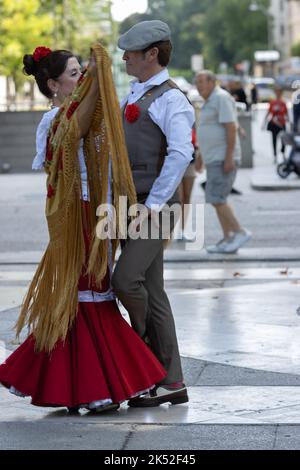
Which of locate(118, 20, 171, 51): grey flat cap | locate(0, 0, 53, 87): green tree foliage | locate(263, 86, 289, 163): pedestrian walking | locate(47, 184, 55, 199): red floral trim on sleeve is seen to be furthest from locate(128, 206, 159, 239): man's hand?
locate(0, 0, 53, 87): green tree foliage

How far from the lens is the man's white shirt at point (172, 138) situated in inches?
237

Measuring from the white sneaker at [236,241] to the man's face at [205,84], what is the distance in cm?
148

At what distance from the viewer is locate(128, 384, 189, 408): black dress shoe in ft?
20.6

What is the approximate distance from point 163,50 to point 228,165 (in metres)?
6.61

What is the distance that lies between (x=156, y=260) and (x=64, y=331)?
657 millimetres

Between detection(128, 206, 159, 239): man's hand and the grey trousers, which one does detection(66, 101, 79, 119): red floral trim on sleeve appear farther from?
the grey trousers

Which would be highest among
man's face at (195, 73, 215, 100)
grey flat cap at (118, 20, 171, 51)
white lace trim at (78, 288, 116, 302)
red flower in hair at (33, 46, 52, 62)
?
grey flat cap at (118, 20, 171, 51)

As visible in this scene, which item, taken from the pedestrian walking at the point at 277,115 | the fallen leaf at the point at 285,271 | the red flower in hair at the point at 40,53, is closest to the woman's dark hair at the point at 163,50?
the red flower in hair at the point at 40,53

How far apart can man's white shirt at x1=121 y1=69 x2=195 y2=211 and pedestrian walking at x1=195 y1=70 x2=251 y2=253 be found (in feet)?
21.8

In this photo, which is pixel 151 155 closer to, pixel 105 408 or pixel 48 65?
pixel 48 65

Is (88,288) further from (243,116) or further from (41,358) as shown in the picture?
(243,116)

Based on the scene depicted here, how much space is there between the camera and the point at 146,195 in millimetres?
6195

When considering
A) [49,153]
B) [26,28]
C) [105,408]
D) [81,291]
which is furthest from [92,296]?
[26,28]

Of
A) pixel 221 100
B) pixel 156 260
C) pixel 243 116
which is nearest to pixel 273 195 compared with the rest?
pixel 243 116
